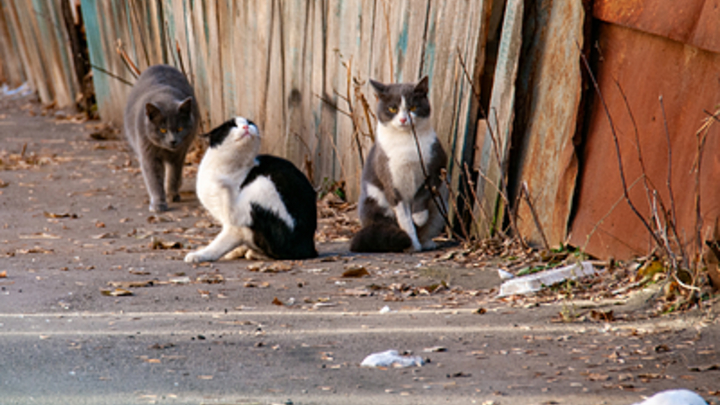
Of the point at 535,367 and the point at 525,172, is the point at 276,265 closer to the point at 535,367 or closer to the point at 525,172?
the point at 525,172

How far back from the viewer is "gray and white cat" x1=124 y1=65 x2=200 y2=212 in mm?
6512

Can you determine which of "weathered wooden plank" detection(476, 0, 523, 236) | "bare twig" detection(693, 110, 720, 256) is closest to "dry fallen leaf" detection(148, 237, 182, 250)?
"weathered wooden plank" detection(476, 0, 523, 236)

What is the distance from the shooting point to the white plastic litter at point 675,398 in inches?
78.4

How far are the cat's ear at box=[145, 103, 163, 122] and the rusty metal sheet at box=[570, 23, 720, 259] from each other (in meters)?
3.99

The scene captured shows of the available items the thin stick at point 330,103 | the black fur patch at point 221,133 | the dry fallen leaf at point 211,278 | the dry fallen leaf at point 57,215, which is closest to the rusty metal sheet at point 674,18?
the black fur patch at point 221,133

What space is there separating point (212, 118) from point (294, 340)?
227 inches

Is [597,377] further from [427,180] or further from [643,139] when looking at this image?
[427,180]

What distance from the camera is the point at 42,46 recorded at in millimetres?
11414

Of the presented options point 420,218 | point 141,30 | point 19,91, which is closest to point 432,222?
point 420,218

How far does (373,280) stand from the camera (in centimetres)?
394

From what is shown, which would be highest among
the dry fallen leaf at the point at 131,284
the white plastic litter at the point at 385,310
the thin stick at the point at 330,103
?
the thin stick at the point at 330,103

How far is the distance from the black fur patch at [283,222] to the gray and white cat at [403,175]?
0.41m

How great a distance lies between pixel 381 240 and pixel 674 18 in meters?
2.26

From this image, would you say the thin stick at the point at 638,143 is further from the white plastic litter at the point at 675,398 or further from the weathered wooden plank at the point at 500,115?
the white plastic litter at the point at 675,398
